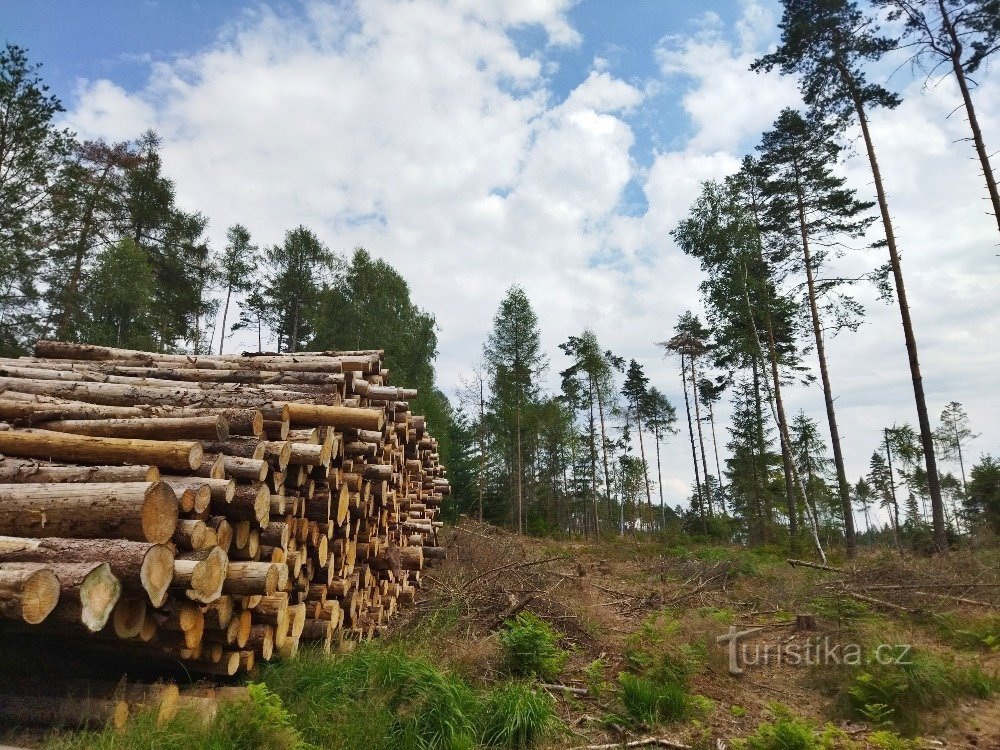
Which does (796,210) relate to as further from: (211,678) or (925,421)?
(211,678)

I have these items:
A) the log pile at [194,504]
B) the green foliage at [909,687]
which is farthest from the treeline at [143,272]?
the green foliage at [909,687]

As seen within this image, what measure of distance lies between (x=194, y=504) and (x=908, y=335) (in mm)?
Result: 15509

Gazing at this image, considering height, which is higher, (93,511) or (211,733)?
(93,511)

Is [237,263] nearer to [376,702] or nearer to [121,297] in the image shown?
[121,297]

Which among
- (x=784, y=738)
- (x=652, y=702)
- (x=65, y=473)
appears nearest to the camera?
(x=65, y=473)

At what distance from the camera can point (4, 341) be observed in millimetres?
17797

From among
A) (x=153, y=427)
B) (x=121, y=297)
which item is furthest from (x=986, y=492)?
(x=121, y=297)

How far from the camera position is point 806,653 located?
6.71 meters

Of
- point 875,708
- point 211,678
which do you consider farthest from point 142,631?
point 875,708

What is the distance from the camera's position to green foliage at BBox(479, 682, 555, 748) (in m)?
4.24

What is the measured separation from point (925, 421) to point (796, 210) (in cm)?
781

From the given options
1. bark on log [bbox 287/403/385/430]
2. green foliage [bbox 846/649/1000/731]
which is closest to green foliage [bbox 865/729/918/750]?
green foliage [bbox 846/649/1000/731]

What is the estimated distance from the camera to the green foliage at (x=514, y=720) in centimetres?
424

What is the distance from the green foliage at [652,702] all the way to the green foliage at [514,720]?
0.85 metres
